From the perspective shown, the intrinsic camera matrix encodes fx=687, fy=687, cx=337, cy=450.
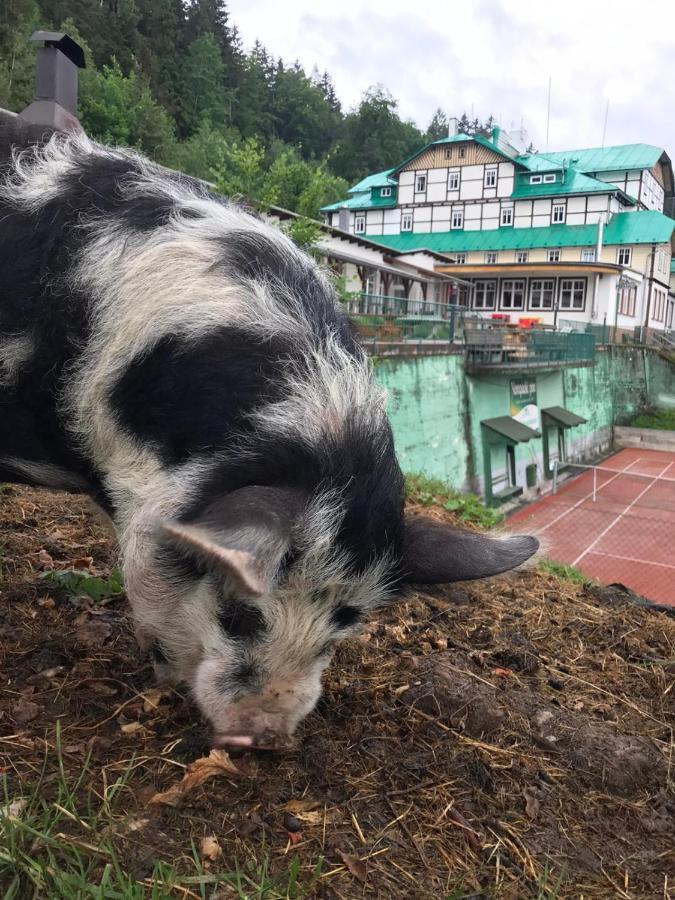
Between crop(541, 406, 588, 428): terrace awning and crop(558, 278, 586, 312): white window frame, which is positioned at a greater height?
crop(558, 278, 586, 312): white window frame

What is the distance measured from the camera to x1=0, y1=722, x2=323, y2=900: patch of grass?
1794mm

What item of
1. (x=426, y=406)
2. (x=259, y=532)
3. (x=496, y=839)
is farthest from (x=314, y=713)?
(x=426, y=406)

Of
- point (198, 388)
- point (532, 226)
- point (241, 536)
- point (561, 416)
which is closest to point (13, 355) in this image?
point (198, 388)

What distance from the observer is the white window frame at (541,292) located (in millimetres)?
42875

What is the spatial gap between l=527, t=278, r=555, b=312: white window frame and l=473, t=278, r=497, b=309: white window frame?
7.59 ft

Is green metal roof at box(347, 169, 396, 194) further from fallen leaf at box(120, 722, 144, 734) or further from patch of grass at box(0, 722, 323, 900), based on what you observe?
patch of grass at box(0, 722, 323, 900)

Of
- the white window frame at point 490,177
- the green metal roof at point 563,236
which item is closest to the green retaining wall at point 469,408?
the green metal roof at point 563,236

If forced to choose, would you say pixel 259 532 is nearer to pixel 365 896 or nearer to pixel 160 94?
pixel 365 896

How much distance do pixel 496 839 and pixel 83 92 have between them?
38192mm

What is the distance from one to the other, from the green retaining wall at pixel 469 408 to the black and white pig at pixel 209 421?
12.6ft

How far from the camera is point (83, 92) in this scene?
33156 mm

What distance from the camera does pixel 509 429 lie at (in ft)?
65.9

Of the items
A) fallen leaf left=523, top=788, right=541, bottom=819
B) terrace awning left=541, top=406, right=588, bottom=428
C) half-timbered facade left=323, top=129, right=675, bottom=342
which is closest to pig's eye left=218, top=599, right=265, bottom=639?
fallen leaf left=523, top=788, right=541, bottom=819

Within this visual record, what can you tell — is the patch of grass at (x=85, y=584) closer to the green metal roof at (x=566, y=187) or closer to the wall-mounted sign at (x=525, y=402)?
the wall-mounted sign at (x=525, y=402)
